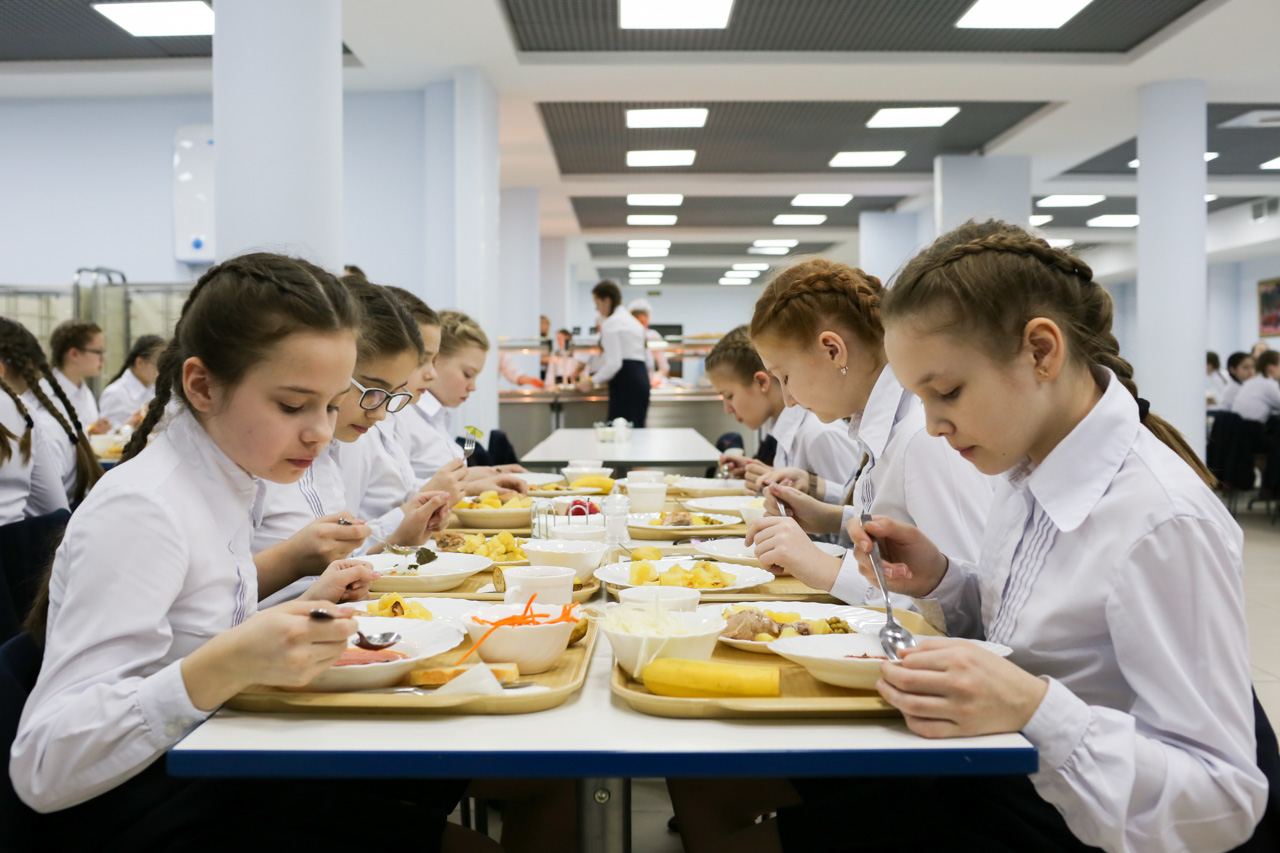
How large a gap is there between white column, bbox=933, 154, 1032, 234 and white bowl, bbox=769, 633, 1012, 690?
920cm

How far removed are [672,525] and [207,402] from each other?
3.99 feet

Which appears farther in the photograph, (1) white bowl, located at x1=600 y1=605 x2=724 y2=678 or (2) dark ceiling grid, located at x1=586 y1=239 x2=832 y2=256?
(2) dark ceiling grid, located at x1=586 y1=239 x2=832 y2=256

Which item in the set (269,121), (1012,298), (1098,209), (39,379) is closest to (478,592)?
(1012,298)

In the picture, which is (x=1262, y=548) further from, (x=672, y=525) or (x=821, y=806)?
(x=821, y=806)

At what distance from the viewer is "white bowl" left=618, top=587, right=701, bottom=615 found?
1.31 metres

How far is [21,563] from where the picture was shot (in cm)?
225

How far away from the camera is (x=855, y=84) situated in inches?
295

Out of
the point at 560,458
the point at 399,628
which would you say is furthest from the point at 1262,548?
the point at 399,628

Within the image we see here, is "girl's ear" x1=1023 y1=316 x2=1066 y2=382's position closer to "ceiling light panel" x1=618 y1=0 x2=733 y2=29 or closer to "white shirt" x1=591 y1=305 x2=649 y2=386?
"ceiling light panel" x1=618 y1=0 x2=733 y2=29

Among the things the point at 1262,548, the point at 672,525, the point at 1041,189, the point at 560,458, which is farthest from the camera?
the point at 1041,189

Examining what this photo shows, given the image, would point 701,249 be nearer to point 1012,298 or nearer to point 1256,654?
point 1256,654

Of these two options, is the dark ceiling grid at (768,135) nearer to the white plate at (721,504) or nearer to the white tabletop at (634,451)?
the white tabletop at (634,451)

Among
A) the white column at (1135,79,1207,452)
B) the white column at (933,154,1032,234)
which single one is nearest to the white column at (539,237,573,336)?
the white column at (933,154,1032,234)

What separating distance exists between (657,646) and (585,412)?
7.51 m
